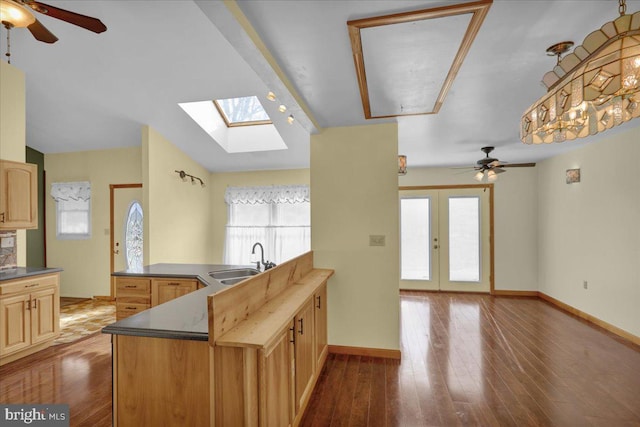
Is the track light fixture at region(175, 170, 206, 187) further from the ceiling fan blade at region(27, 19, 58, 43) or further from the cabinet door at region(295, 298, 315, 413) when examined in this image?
the cabinet door at region(295, 298, 315, 413)

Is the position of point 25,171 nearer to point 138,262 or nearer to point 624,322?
point 138,262

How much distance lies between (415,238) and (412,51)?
440cm

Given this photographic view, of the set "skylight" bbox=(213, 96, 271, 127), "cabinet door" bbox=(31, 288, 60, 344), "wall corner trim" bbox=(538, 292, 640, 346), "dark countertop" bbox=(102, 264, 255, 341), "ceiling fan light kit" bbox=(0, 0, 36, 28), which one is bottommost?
"wall corner trim" bbox=(538, 292, 640, 346)

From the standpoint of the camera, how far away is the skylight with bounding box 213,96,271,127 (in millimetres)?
4758

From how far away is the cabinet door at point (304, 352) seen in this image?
2.04m

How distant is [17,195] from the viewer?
10.7 feet

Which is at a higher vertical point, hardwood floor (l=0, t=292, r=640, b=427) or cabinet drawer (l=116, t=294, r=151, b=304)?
cabinet drawer (l=116, t=294, r=151, b=304)

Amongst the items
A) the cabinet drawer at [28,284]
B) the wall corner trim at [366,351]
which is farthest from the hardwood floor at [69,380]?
the wall corner trim at [366,351]

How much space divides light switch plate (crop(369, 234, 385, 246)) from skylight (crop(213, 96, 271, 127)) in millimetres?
2773

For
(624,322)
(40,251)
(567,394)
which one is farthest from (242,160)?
(624,322)

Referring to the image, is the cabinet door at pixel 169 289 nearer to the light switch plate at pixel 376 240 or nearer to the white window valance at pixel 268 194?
the light switch plate at pixel 376 240

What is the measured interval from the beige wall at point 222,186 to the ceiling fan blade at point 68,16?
3966mm

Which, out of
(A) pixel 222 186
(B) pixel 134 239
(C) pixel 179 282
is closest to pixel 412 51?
(C) pixel 179 282

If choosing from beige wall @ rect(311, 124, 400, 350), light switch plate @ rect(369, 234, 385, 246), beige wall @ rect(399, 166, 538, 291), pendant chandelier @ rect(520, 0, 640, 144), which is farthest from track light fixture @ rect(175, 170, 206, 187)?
beige wall @ rect(399, 166, 538, 291)
